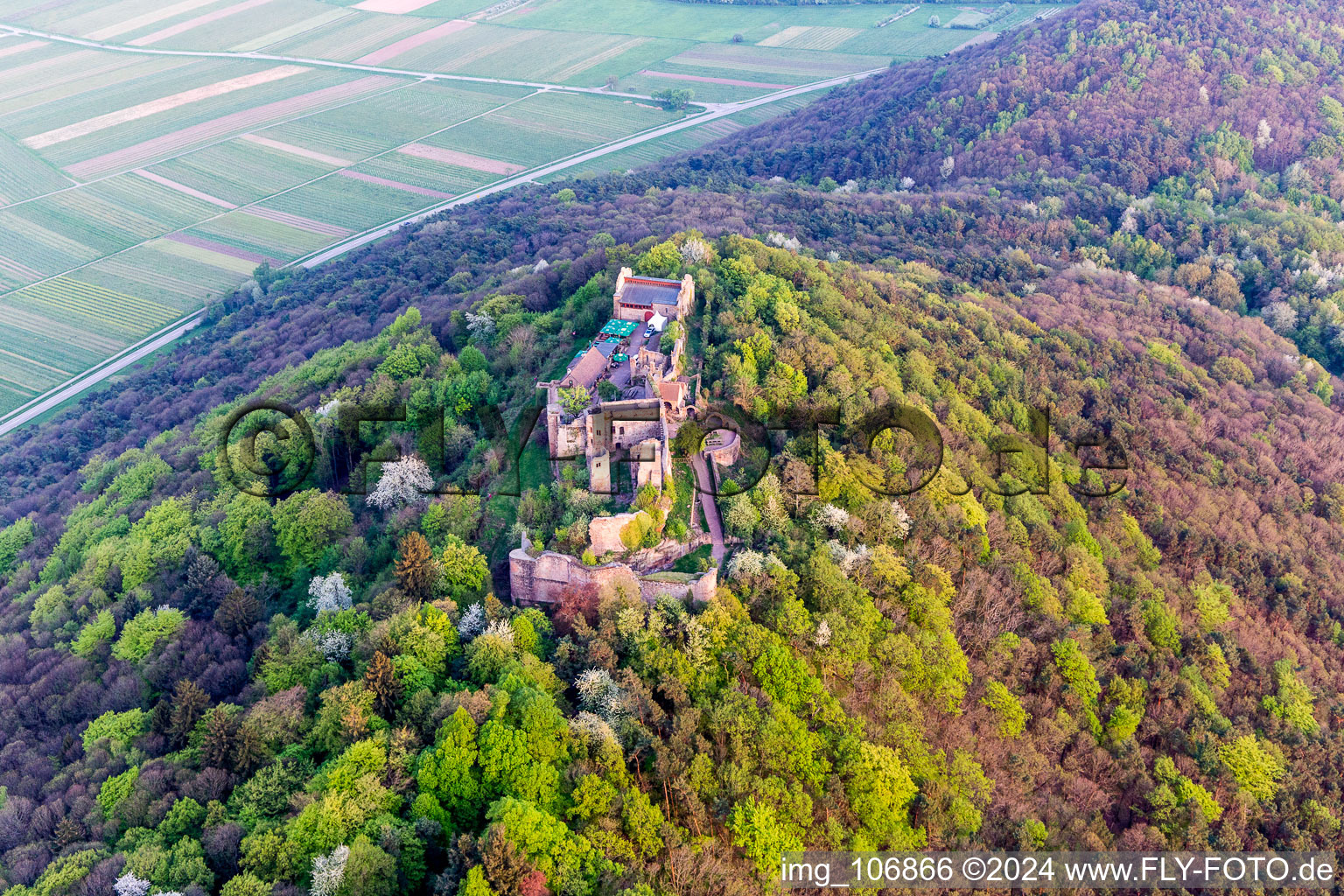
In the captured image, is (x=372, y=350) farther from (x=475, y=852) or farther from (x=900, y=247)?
(x=900, y=247)

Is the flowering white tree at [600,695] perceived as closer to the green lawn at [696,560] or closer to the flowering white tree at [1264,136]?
the green lawn at [696,560]

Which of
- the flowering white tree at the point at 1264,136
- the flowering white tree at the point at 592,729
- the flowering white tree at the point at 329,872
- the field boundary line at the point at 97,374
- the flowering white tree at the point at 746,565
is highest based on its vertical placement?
the flowering white tree at the point at 1264,136

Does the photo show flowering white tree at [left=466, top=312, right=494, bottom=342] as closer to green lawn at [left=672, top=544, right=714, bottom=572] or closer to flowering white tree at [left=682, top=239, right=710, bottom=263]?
flowering white tree at [left=682, top=239, right=710, bottom=263]

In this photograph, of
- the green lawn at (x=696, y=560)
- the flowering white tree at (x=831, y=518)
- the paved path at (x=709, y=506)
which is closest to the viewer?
the green lawn at (x=696, y=560)

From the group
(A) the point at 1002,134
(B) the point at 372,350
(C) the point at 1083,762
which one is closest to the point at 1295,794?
(C) the point at 1083,762

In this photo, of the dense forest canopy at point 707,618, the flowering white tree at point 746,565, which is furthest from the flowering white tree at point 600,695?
the flowering white tree at point 746,565

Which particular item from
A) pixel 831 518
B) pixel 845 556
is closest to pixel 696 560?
pixel 845 556
